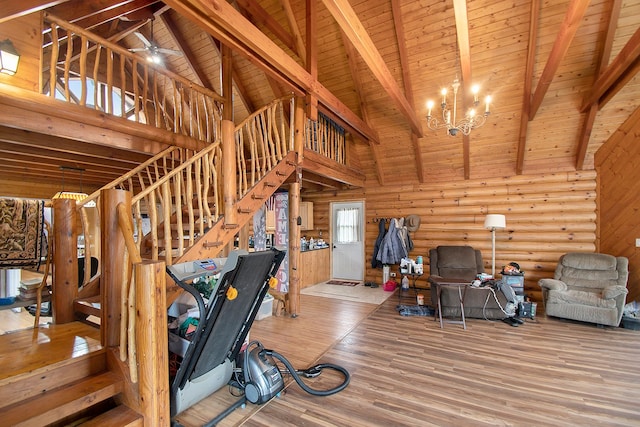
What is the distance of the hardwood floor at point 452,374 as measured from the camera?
2287 millimetres

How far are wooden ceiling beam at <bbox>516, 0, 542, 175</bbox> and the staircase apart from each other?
19.7ft

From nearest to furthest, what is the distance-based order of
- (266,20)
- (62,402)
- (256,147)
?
(62,402) → (256,147) → (266,20)

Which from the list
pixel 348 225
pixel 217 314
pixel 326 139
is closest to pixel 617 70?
pixel 326 139

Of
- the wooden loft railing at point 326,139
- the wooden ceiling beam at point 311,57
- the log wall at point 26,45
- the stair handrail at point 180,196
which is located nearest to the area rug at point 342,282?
the wooden loft railing at point 326,139

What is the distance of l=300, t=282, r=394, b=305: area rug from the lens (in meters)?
5.78

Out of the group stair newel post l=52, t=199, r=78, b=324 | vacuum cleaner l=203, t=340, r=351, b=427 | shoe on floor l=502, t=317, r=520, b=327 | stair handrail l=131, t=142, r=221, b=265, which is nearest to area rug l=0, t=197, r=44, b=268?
stair newel post l=52, t=199, r=78, b=324

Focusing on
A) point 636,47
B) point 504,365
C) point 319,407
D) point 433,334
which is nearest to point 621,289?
point 504,365

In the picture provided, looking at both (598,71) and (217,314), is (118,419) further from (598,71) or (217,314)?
(598,71)

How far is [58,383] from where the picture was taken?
1862mm

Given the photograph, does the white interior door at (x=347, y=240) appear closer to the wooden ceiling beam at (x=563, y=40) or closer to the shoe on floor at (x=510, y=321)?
the shoe on floor at (x=510, y=321)

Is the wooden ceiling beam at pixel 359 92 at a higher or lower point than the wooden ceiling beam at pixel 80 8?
lower

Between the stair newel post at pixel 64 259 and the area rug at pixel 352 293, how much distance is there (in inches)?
168

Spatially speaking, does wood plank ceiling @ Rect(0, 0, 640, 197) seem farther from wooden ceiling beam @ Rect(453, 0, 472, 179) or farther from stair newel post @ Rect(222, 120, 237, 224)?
stair newel post @ Rect(222, 120, 237, 224)

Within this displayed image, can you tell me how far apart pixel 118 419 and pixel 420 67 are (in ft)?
18.9
